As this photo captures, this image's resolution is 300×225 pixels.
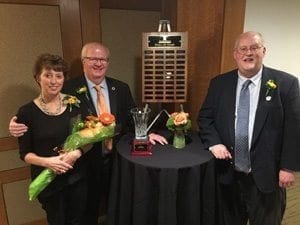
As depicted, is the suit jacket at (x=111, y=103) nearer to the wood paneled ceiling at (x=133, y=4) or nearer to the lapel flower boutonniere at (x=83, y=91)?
the lapel flower boutonniere at (x=83, y=91)

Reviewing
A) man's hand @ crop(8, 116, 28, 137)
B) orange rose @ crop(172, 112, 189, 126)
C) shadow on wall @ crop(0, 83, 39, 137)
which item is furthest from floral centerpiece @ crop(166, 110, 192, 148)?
shadow on wall @ crop(0, 83, 39, 137)

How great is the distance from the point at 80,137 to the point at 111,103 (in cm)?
44

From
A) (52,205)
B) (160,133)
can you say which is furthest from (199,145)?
(52,205)

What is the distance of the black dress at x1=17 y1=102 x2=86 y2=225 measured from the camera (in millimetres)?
1483

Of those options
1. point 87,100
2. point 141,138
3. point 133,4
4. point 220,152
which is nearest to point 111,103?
point 87,100

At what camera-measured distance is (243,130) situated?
5.29 ft

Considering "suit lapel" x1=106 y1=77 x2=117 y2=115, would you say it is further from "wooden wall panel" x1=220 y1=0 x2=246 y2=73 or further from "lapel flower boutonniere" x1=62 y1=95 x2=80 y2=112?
"wooden wall panel" x1=220 y1=0 x2=246 y2=73

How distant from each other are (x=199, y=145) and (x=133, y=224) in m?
0.63

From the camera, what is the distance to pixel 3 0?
5.71 ft

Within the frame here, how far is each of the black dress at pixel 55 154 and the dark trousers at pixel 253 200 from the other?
35.1 inches

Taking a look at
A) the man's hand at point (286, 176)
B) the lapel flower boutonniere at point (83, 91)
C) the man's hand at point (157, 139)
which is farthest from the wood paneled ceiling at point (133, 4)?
the man's hand at point (286, 176)

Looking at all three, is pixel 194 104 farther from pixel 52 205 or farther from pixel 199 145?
pixel 52 205

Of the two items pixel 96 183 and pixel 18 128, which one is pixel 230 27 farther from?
pixel 18 128

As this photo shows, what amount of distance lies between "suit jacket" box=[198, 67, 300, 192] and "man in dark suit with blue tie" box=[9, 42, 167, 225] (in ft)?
1.45
